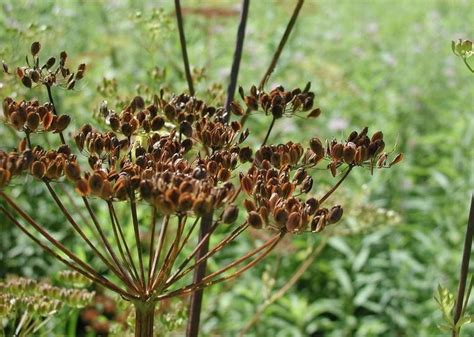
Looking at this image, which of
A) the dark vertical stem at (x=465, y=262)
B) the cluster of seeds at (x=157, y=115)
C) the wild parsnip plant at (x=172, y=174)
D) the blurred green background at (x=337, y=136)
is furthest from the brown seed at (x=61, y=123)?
the dark vertical stem at (x=465, y=262)

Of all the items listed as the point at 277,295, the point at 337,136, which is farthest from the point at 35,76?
the point at 337,136

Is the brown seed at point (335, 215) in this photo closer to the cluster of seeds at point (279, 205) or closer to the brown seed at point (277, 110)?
the cluster of seeds at point (279, 205)

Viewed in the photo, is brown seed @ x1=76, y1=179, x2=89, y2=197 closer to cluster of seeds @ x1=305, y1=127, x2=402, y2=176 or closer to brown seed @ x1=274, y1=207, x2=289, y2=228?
brown seed @ x1=274, y1=207, x2=289, y2=228

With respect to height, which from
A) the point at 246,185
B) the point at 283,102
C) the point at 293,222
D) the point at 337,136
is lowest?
the point at 293,222

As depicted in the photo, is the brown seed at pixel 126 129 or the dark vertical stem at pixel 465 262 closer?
the brown seed at pixel 126 129

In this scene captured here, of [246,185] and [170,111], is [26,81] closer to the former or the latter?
[170,111]

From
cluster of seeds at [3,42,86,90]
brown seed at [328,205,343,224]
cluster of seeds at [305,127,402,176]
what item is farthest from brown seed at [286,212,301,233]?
cluster of seeds at [3,42,86,90]

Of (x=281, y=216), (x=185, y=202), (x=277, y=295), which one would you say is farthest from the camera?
(x=277, y=295)
